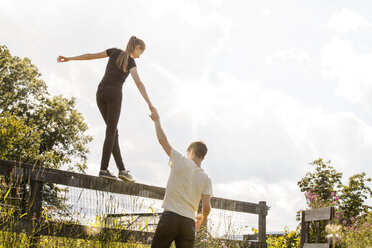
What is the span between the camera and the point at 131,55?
5.98 m

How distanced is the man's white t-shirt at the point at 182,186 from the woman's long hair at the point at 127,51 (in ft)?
7.22

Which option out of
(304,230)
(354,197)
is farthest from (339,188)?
(304,230)

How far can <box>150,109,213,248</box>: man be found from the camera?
3.83m

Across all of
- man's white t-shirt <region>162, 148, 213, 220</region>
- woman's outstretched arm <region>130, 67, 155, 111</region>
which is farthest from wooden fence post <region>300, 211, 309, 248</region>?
man's white t-shirt <region>162, 148, 213, 220</region>

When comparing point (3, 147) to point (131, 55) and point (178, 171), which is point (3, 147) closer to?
point (131, 55)

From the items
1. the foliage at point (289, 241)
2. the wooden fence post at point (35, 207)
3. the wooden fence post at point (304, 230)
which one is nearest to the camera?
the wooden fence post at point (35, 207)

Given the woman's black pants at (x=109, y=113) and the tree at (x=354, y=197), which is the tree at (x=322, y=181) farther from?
the woman's black pants at (x=109, y=113)

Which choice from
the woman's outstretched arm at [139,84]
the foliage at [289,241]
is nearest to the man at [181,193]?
the woman's outstretched arm at [139,84]

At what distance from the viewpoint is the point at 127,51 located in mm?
5938

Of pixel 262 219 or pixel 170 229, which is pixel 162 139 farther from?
pixel 262 219

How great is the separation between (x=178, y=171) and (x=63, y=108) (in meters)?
27.3

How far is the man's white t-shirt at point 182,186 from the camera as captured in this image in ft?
12.7

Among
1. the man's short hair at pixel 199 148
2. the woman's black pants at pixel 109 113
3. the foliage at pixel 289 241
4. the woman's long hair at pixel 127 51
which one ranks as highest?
the woman's long hair at pixel 127 51

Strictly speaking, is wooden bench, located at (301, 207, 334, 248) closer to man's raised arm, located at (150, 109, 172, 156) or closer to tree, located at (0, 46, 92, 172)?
man's raised arm, located at (150, 109, 172, 156)
